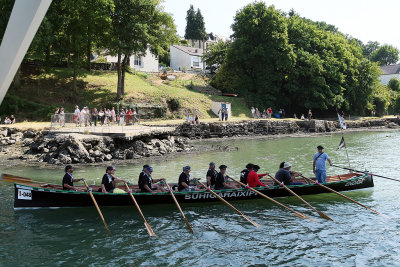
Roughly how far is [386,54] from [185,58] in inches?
3167

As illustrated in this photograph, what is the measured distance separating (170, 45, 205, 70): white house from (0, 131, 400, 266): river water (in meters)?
58.0

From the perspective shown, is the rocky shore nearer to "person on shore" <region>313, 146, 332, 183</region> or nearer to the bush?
the bush

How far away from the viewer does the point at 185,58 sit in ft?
243

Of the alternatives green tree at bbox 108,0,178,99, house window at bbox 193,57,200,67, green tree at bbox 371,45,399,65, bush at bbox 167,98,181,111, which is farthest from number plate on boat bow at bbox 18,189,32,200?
green tree at bbox 371,45,399,65

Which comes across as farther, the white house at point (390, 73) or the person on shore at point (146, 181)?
the white house at point (390, 73)

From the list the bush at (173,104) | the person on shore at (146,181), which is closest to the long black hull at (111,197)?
the person on shore at (146,181)

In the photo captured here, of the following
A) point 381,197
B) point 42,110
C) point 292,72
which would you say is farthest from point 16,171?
point 292,72

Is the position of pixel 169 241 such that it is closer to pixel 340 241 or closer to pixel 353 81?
pixel 340 241

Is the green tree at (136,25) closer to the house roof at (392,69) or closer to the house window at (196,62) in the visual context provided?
the house window at (196,62)

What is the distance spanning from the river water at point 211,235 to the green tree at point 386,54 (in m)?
117

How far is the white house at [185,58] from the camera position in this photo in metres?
73.4

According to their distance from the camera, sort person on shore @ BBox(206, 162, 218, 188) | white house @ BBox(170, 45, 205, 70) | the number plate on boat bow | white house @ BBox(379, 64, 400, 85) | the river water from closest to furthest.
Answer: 1. the river water
2. the number plate on boat bow
3. person on shore @ BBox(206, 162, 218, 188)
4. white house @ BBox(170, 45, 205, 70)
5. white house @ BBox(379, 64, 400, 85)

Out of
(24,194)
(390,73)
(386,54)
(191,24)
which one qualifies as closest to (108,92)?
(24,194)

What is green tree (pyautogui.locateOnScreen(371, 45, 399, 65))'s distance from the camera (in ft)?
392
